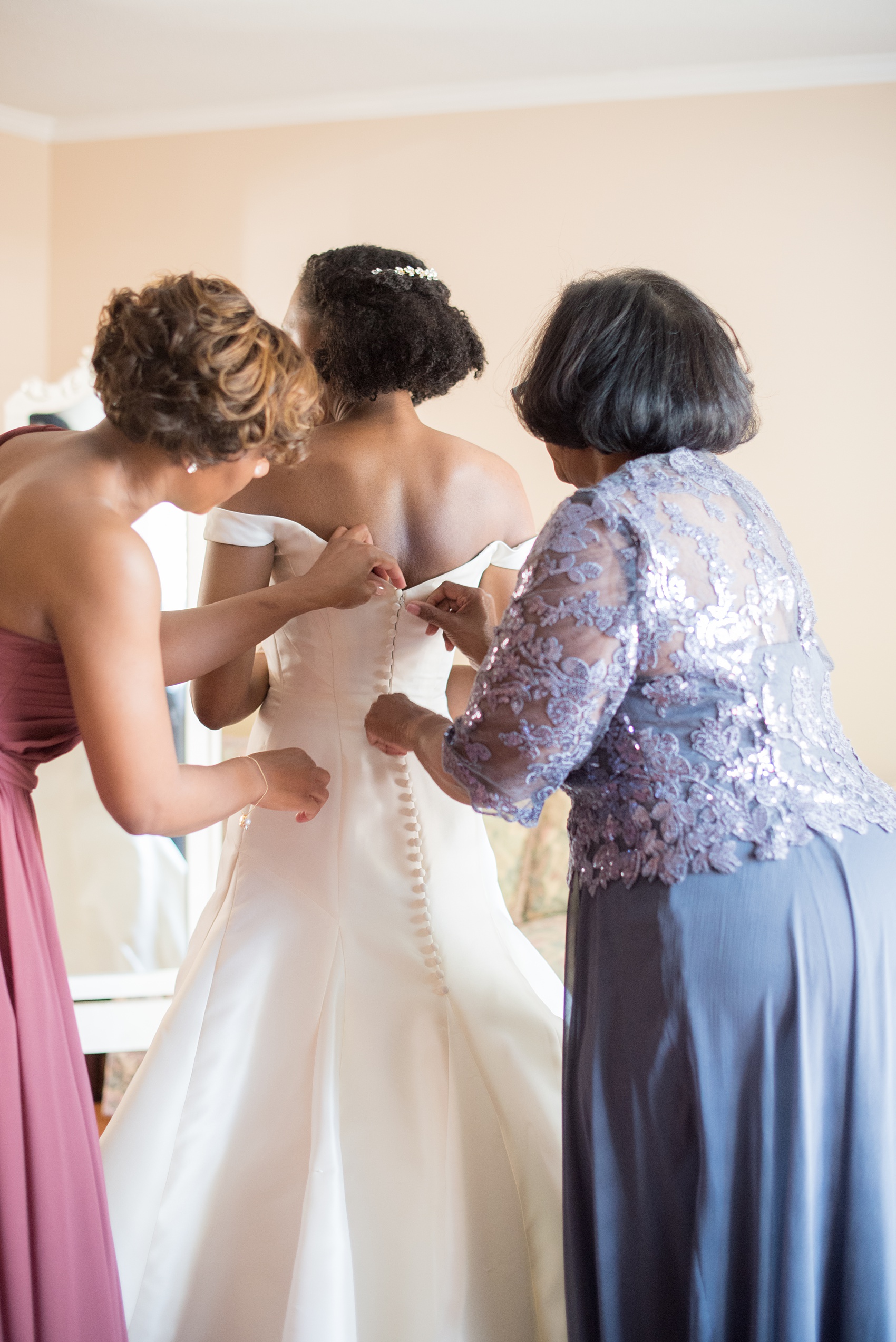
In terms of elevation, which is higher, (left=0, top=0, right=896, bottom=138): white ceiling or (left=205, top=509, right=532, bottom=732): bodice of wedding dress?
(left=0, top=0, right=896, bottom=138): white ceiling

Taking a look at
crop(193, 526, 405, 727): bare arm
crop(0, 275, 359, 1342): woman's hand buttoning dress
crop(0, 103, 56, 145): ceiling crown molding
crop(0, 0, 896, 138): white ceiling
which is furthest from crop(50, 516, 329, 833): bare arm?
crop(0, 103, 56, 145): ceiling crown molding

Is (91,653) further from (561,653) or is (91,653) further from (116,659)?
(561,653)

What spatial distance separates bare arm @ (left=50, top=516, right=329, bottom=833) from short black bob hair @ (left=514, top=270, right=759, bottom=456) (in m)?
0.52

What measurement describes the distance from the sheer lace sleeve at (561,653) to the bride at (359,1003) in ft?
1.56

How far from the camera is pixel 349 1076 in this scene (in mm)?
1496

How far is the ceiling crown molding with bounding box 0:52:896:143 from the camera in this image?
3.37 m

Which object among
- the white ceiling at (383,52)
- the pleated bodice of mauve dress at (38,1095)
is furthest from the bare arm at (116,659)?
the white ceiling at (383,52)

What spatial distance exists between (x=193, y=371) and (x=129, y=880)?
6.75ft

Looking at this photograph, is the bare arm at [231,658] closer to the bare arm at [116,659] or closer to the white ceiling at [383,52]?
the bare arm at [116,659]

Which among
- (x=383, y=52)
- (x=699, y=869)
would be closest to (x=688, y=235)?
(x=383, y=52)

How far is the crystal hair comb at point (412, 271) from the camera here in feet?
4.91

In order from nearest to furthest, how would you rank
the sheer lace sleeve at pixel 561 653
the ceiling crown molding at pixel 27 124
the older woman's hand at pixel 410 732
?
the sheer lace sleeve at pixel 561 653, the older woman's hand at pixel 410 732, the ceiling crown molding at pixel 27 124

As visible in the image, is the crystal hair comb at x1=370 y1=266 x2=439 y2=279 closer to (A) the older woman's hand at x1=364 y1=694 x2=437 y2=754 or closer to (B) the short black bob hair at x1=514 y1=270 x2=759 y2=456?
(B) the short black bob hair at x1=514 y1=270 x2=759 y2=456

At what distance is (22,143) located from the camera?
3.76 m
